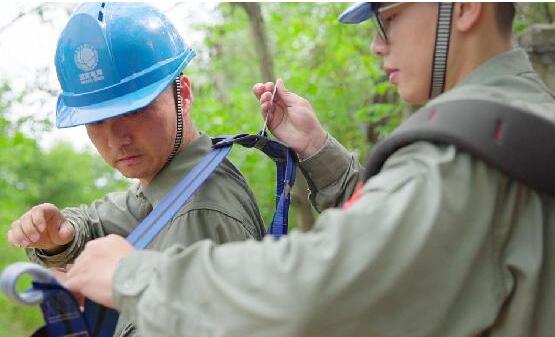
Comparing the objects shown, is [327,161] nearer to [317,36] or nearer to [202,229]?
[202,229]

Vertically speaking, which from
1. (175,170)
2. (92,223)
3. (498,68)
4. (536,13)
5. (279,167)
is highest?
(498,68)

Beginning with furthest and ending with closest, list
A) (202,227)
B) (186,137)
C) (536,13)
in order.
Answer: (536,13), (186,137), (202,227)

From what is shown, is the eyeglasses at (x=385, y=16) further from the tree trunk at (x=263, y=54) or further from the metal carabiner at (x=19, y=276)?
the tree trunk at (x=263, y=54)

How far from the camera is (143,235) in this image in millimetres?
2039

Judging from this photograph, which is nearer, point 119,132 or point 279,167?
point 119,132

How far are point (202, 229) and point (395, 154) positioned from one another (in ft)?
3.29

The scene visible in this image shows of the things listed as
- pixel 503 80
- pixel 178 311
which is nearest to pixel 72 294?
pixel 178 311

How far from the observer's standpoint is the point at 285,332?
1453 millimetres

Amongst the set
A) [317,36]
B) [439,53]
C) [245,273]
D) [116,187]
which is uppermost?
[439,53]

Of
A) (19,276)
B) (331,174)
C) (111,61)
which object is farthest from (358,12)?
(19,276)

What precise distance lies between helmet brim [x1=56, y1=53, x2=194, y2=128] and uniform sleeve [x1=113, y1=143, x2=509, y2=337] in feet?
3.24

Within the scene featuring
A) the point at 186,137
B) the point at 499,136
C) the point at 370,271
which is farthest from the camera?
the point at 186,137

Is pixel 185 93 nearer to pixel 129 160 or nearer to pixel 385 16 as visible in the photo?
pixel 129 160

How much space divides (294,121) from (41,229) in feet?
3.29
